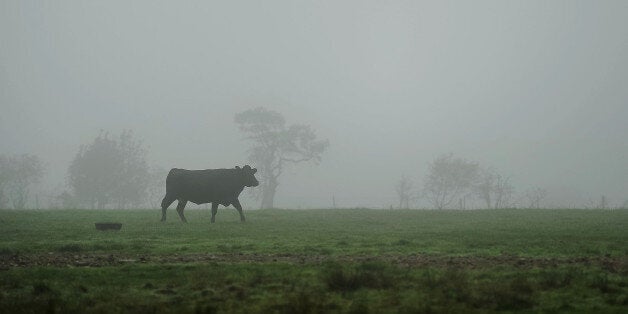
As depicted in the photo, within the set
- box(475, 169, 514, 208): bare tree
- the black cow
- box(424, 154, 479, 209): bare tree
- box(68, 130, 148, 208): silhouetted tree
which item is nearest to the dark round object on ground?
the black cow

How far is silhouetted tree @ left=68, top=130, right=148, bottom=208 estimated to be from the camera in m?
78.1

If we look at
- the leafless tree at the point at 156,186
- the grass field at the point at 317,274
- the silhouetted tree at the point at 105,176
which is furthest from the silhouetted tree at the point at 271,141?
the grass field at the point at 317,274

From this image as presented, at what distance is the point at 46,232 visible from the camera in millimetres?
24469

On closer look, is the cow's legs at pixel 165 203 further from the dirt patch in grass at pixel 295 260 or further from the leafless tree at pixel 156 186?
the leafless tree at pixel 156 186

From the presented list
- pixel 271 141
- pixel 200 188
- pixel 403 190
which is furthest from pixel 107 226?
pixel 403 190

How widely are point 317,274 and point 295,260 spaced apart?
2.85 m

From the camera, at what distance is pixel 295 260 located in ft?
50.5

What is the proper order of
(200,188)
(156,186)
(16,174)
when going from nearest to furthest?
(200,188)
(16,174)
(156,186)

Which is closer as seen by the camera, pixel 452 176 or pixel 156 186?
pixel 452 176

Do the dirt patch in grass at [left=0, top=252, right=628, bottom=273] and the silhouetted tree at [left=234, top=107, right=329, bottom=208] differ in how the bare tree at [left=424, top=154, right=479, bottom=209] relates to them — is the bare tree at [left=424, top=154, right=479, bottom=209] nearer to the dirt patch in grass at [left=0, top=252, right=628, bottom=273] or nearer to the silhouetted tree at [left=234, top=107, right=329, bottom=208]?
the silhouetted tree at [left=234, top=107, right=329, bottom=208]

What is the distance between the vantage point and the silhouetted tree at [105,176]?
7806 cm

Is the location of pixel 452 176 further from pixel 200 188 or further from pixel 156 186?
pixel 200 188

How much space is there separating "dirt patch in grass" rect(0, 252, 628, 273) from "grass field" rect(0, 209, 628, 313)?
3 cm

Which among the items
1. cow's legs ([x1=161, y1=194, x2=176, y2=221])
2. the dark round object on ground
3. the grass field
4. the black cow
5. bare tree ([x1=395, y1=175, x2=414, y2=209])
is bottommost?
the grass field
